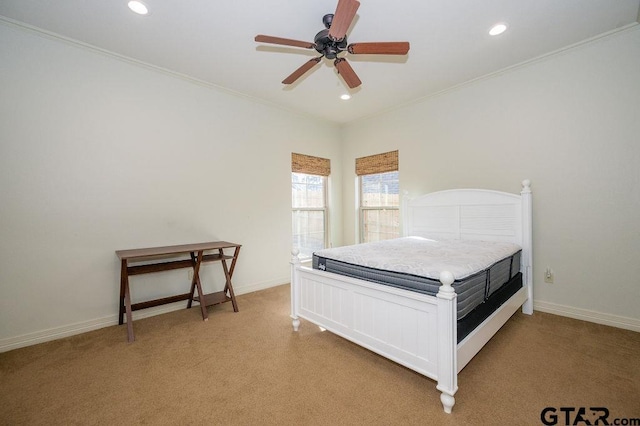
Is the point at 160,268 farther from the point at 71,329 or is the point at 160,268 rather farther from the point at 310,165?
the point at 310,165

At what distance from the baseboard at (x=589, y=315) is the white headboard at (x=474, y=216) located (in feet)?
0.57

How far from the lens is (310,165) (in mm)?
4492

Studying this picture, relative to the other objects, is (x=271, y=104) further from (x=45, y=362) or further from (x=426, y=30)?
(x=45, y=362)

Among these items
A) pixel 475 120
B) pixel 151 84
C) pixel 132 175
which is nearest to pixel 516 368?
pixel 475 120

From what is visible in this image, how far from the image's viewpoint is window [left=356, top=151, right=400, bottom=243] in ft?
14.1

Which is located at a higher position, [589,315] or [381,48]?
[381,48]

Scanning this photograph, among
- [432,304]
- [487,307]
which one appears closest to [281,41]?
[432,304]

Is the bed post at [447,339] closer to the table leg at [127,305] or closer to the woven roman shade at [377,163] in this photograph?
the table leg at [127,305]

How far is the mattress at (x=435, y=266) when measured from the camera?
5.71ft

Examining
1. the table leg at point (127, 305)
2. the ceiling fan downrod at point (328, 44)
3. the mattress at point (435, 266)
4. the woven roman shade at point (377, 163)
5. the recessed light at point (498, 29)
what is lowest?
the table leg at point (127, 305)

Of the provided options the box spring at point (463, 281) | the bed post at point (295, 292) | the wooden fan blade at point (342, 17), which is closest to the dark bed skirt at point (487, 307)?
the box spring at point (463, 281)

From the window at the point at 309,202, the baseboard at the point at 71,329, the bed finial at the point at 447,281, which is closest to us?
the bed finial at the point at 447,281

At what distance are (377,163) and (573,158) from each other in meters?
2.37

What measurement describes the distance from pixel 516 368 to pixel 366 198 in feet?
10.5
